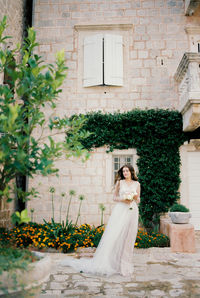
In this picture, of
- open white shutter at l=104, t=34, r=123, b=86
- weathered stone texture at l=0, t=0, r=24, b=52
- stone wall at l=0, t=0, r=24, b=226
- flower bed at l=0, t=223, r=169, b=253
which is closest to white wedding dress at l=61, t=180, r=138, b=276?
flower bed at l=0, t=223, r=169, b=253

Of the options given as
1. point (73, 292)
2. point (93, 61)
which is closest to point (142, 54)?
point (93, 61)

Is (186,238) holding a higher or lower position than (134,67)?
lower

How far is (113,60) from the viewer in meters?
8.27

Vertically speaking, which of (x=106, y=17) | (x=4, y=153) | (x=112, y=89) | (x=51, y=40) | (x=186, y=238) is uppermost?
(x=106, y=17)

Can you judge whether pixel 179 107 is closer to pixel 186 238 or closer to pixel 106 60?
pixel 106 60

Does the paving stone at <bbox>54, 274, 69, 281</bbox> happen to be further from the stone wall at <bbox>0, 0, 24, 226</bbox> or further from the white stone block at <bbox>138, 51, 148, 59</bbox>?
the white stone block at <bbox>138, 51, 148, 59</bbox>

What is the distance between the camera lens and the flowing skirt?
4383 mm

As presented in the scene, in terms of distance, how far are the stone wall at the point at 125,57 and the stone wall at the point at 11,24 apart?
1.72ft

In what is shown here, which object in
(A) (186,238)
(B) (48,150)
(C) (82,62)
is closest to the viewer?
(B) (48,150)

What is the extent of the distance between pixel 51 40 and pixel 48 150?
6953mm

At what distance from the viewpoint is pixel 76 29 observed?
8.52m

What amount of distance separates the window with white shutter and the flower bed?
13.6 feet

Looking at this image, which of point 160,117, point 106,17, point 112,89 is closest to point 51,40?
point 106,17

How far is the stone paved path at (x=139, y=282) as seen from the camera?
3527mm
